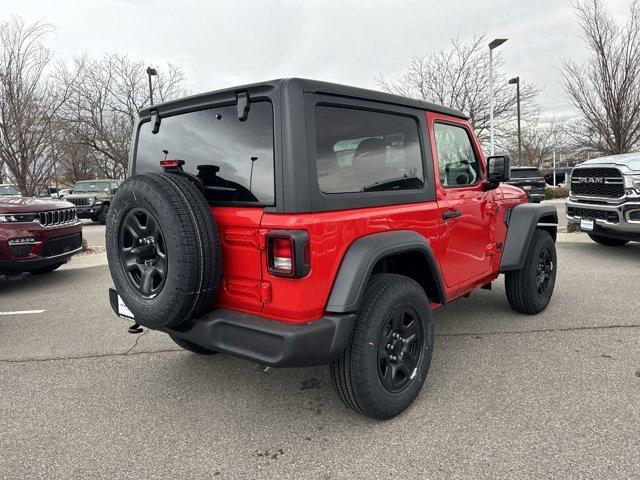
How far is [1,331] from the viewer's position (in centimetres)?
445

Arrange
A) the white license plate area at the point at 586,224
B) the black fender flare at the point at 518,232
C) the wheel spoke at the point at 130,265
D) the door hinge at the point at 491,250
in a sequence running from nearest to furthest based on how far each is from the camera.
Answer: the wheel spoke at the point at 130,265 → the door hinge at the point at 491,250 → the black fender flare at the point at 518,232 → the white license plate area at the point at 586,224

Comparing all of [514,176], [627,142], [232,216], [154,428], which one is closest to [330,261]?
[232,216]

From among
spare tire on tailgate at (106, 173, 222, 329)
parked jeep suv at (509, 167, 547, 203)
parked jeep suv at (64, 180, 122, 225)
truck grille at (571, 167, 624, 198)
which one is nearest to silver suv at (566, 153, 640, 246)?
truck grille at (571, 167, 624, 198)

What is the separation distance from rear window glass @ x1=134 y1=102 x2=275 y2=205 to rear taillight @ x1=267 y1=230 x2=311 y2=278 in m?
0.20

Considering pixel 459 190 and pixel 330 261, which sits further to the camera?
pixel 459 190

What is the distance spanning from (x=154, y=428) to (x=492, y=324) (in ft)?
9.91

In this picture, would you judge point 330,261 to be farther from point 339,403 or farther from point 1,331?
point 1,331

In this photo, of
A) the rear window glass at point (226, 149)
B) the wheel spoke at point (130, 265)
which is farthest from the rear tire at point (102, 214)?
the wheel spoke at point (130, 265)

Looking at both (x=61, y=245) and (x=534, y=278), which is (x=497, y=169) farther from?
(x=61, y=245)

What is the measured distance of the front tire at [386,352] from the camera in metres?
2.42

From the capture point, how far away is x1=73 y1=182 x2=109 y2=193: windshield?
57.1 feet

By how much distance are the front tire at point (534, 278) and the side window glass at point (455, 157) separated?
1088 millimetres

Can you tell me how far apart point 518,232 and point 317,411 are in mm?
2461

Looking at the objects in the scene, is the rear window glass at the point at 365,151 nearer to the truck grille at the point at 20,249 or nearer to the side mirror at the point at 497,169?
the side mirror at the point at 497,169
